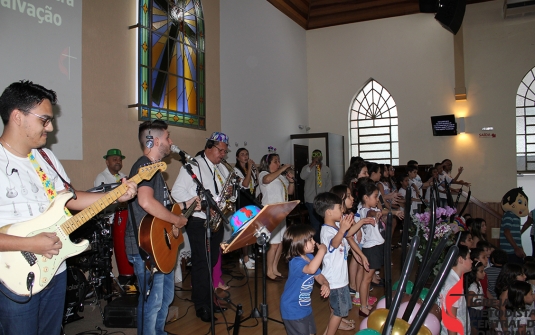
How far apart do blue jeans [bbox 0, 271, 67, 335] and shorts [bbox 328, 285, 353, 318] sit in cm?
196

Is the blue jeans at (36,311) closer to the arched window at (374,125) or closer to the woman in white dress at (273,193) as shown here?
the woman in white dress at (273,193)

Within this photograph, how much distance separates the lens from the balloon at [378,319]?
1.91 m

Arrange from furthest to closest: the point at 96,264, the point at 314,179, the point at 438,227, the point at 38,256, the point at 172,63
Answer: the point at 314,179
the point at 172,63
the point at 438,227
the point at 96,264
the point at 38,256

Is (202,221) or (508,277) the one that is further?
(202,221)

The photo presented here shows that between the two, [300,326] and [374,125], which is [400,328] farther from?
[374,125]

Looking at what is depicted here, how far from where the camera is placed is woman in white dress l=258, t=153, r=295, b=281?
222 inches

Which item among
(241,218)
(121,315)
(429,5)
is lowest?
(121,315)

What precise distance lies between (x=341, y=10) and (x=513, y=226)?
7.98 m

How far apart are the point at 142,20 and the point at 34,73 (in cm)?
199

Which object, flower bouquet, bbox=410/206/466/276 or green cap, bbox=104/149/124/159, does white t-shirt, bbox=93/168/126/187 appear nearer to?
green cap, bbox=104/149/124/159

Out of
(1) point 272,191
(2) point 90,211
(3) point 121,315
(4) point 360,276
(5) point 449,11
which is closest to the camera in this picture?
(2) point 90,211

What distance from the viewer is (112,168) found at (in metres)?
5.20

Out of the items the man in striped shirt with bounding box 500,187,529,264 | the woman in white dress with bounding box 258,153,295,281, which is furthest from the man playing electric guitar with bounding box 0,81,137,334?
the man in striped shirt with bounding box 500,187,529,264

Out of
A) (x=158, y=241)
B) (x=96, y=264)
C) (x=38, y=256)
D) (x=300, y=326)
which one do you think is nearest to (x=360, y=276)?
(x=300, y=326)
